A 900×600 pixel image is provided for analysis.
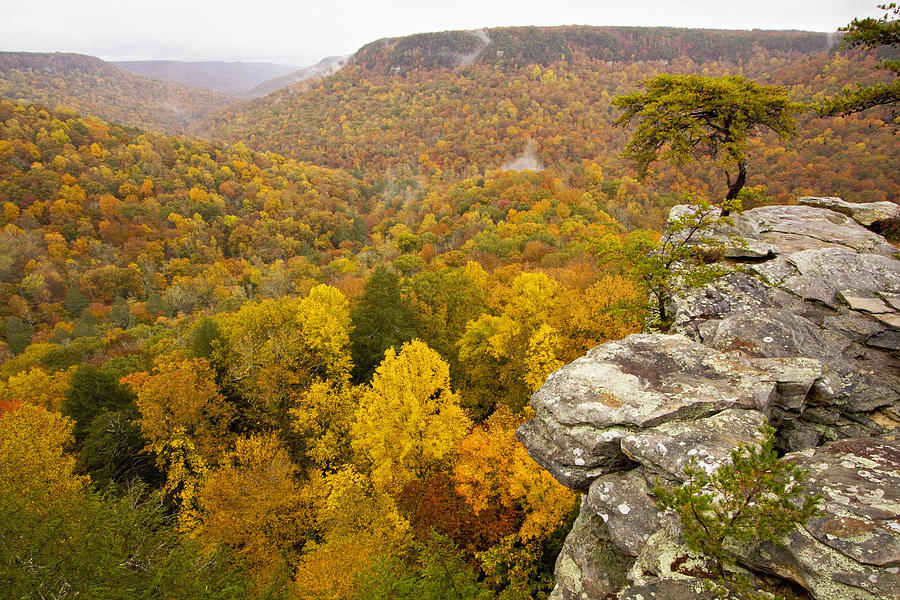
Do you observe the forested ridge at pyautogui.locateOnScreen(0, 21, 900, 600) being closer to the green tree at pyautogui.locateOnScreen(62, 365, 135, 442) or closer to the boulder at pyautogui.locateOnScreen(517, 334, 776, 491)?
the green tree at pyautogui.locateOnScreen(62, 365, 135, 442)

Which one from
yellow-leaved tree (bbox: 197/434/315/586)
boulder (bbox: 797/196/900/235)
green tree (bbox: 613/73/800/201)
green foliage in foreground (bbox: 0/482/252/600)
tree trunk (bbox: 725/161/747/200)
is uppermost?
green tree (bbox: 613/73/800/201)

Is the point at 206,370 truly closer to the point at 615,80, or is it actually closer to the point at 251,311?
the point at 251,311

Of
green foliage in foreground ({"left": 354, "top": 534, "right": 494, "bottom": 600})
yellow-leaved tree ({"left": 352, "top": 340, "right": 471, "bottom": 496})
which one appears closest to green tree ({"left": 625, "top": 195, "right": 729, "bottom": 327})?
yellow-leaved tree ({"left": 352, "top": 340, "right": 471, "bottom": 496})

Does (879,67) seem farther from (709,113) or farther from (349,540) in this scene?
(349,540)

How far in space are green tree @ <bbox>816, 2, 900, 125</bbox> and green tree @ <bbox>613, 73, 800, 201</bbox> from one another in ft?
8.23

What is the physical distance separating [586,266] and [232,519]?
3326cm

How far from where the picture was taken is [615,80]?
197625 mm

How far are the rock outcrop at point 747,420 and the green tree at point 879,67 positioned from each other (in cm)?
450

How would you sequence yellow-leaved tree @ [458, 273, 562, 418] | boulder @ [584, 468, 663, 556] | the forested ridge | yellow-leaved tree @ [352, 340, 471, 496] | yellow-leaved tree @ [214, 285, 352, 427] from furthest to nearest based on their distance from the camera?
Answer: yellow-leaved tree @ [214, 285, 352, 427]
yellow-leaved tree @ [458, 273, 562, 418]
yellow-leaved tree @ [352, 340, 471, 496]
the forested ridge
boulder @ [584, 468, 663, 556]

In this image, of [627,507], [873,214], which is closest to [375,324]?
[627,507]

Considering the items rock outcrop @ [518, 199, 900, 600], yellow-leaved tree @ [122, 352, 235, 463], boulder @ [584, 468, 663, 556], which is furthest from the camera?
yellow-leaved tree @ [122, 352, 235, 463]

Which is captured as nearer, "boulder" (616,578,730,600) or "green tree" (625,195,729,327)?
"boulder" (616,578,730,600)

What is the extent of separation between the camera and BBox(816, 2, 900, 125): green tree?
11.3 m

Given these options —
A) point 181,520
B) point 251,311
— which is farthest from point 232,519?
point 251,311
